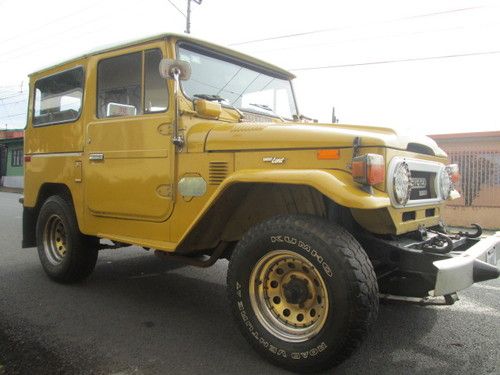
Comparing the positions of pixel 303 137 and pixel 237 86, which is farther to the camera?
pixel 237 86

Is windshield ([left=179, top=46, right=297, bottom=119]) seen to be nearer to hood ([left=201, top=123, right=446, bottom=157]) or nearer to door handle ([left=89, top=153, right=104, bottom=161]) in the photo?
hood ([left=201, top=123, right=446, bottom=157])

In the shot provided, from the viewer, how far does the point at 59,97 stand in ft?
16.6

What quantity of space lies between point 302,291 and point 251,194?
85cm

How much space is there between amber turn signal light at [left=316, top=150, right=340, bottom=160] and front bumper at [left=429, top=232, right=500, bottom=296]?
0.88m

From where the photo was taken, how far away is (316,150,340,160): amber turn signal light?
2910 millimetres

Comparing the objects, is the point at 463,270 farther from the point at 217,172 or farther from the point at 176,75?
the point at 176,75

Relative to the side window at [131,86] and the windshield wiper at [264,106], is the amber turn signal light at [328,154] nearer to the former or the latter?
the side window at [131,86]

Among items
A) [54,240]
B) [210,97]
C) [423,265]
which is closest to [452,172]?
[423,265]

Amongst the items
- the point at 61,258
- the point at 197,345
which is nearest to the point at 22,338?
the point at 197,345

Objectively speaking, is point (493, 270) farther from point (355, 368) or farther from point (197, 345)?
point (197, 345)

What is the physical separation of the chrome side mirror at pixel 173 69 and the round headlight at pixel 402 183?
1.74 m

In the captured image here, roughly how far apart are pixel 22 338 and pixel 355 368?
2.45m

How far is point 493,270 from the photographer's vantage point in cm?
292

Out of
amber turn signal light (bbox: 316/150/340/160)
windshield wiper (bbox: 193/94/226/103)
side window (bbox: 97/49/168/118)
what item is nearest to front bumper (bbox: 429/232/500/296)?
amber turn signal light (bbox: 316/150/340/160)
